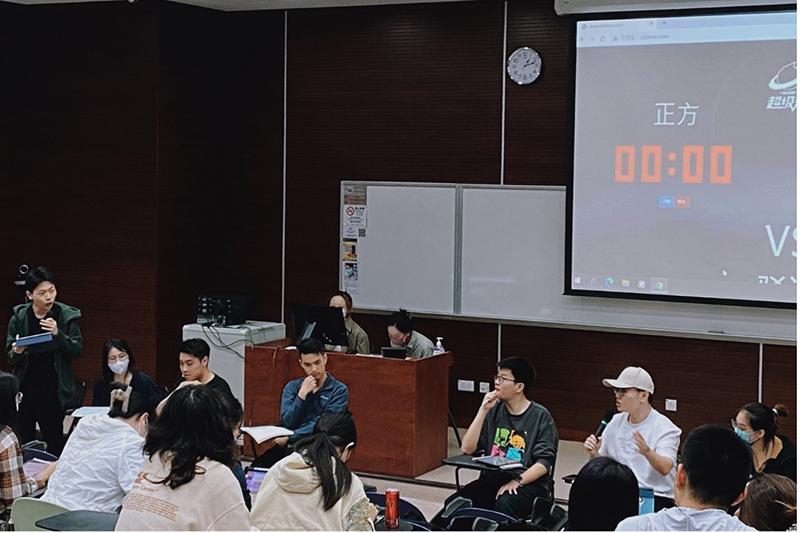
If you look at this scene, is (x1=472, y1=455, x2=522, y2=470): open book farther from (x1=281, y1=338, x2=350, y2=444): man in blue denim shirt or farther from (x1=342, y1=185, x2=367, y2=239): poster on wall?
(x1=342, y1=185, x2=367, y2=239): poster on wall

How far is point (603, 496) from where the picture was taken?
13.3 feet

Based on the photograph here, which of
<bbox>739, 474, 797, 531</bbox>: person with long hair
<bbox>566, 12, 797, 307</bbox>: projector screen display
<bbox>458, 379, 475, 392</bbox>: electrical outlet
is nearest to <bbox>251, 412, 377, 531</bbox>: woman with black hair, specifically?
<bbox>739, 474, 797, 531</bbox>: person with long hair

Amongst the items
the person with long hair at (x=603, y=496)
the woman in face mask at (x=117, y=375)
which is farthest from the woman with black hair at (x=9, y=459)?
the person with long hair at (x=603, y=496)

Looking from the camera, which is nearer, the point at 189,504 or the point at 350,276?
the point at 189,504

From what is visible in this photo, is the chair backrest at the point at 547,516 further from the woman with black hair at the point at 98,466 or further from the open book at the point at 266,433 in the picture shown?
the woman with black hair at the point at 98,466

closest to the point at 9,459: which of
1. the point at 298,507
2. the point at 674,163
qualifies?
the point at 298,507

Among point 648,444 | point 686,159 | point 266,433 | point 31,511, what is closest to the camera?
point 31,511

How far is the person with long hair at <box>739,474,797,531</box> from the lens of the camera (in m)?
3.76

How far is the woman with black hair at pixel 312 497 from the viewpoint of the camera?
409 cm

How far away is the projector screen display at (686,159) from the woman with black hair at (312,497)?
14.6 ft

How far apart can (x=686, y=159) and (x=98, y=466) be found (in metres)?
4.86

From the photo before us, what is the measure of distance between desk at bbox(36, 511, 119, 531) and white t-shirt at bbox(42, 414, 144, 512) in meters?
0.37

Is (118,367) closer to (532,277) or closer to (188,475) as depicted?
(532,277)

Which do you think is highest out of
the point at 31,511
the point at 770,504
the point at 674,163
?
the point at 674,163
